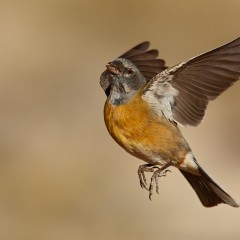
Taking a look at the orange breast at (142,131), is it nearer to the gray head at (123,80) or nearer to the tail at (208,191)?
the gray head at (123,80)

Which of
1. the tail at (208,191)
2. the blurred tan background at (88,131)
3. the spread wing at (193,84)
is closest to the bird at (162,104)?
the spread wing at (193,84)

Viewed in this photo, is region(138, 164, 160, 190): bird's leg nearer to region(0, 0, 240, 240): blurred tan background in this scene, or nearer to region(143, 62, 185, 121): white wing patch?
region(143, 62, 185, 121): white wing patch

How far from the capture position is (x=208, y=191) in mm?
8656

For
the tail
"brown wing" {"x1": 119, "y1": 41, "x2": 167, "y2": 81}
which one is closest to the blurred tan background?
the tail

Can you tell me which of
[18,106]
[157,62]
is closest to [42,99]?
[18,106]

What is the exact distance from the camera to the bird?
768cm

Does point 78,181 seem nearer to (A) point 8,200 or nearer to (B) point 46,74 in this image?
(A) point 8,200

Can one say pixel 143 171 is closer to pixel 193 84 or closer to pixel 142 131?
pixel 142 131

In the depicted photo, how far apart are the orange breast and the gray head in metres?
0.07

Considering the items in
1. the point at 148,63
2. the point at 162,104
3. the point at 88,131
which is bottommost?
the point at 162,104

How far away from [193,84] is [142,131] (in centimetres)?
56

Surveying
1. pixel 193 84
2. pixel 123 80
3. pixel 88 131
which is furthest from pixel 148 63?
pixel 88 131

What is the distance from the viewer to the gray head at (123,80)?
8.02 metres
